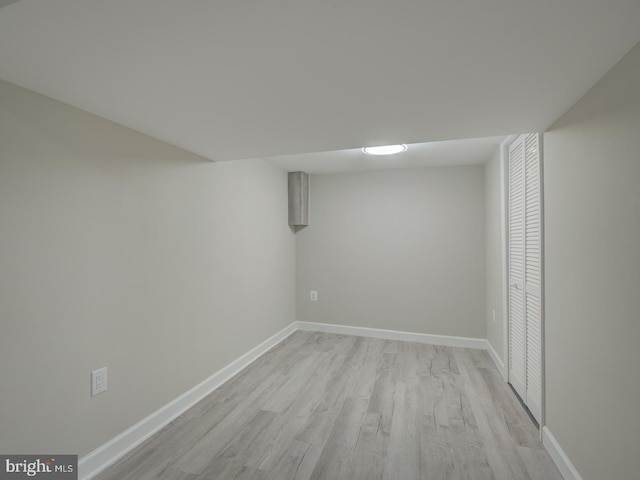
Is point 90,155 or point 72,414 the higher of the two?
point 90,155

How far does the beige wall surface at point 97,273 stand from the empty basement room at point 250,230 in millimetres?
11

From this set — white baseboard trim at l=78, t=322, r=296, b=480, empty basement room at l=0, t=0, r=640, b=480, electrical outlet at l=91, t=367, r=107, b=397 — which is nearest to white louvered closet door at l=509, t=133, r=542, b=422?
empty basement room at l=0, t=0, r=640, b=480

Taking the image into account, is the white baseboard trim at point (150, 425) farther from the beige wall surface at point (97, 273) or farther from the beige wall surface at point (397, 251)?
the beige wall surface at point (397, 251)

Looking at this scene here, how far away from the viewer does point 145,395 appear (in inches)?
79.9

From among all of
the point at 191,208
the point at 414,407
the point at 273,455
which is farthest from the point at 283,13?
the point at 414,407

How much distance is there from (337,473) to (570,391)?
1.29 metres

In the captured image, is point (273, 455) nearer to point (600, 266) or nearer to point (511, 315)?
point (600, 266)

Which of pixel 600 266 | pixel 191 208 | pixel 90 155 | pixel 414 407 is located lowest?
pixel 414 407

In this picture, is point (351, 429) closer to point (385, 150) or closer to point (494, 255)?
point (494, 255)

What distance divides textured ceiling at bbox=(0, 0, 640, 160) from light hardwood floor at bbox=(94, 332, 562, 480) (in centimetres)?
195

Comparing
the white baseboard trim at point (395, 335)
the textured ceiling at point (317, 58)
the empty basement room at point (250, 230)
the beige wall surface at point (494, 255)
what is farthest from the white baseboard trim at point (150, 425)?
the beige wall surface at point (494, 255)

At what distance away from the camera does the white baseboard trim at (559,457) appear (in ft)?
5.15

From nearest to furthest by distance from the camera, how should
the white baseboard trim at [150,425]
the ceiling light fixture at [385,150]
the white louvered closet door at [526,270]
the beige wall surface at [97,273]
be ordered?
the beige wall surface at [97,273], the white baseboard trim at [150,425], the white louvered closet door at [526,270], the ceiling light fixture at [385,150]

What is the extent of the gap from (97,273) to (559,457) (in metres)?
2.73
